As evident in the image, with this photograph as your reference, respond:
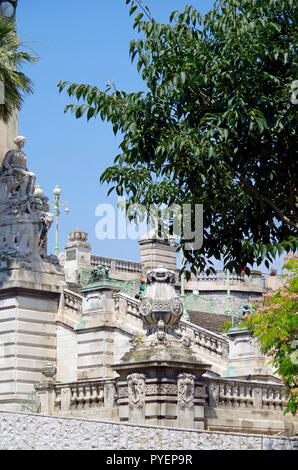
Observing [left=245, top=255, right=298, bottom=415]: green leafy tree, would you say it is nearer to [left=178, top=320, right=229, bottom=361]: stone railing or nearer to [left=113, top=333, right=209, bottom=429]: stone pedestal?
[left=113, top=333, right=209, bottom=429]: stone pedestal

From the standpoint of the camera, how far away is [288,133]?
2014 cm

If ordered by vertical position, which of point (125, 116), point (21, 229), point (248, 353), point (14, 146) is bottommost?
point (248, 353)

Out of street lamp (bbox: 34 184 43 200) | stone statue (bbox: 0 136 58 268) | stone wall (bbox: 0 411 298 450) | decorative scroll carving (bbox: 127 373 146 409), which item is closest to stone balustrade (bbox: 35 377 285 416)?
decorative scroll carving (bbox: 127 373 146 409)

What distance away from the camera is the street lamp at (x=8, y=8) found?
37.0 meters

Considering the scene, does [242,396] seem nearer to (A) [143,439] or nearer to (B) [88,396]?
(B) [88,396]

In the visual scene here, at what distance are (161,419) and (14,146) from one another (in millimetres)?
15326

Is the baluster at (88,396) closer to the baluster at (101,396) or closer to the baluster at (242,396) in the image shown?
the baluster at (101,396)

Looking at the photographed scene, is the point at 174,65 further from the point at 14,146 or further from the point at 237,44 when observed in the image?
the point at 14,146

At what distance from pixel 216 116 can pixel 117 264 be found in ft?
116

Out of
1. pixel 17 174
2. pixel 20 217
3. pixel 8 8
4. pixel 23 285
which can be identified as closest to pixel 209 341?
pixel 23 285

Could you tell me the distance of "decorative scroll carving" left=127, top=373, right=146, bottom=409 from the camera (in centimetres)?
2414

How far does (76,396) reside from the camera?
27.3 m

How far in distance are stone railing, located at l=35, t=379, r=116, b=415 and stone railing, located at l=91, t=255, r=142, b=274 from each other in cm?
2520

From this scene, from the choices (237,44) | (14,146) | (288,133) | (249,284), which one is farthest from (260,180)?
(249,284)
